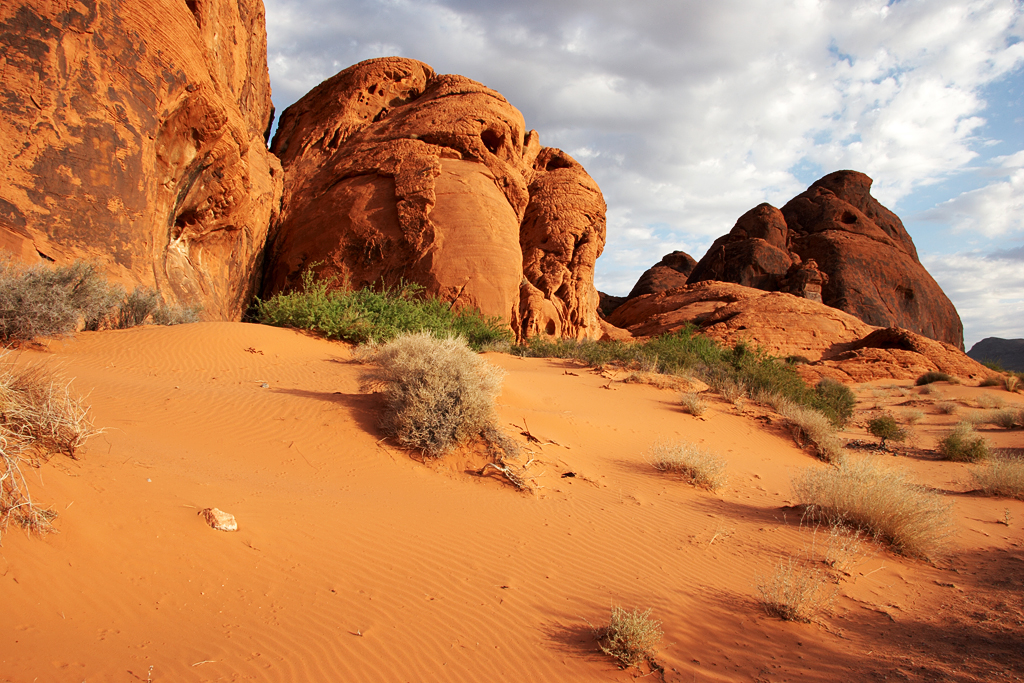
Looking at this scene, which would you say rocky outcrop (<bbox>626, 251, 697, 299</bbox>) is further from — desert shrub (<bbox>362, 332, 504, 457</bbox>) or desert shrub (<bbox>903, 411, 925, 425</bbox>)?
desert shrub (<bbox>362, 332, 504, 457</bbox>)

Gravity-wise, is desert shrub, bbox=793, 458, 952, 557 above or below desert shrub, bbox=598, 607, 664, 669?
above

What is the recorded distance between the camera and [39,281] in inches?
322

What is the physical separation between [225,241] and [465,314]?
654 centimetres

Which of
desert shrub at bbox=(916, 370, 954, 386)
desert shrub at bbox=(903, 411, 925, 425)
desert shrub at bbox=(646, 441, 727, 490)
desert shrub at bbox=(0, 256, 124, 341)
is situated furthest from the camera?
desert shrub at bbox=(916, 370, 954, 386)

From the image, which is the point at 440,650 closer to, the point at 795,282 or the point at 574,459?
the point at 574,459

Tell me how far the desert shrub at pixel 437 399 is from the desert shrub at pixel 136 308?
21.9ft

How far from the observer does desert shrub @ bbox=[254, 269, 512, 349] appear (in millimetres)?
12234

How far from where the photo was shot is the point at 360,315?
12578 mm

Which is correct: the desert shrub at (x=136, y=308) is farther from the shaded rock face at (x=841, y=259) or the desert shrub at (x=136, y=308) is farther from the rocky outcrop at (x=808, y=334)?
the shaded rock face at (x=841, y=259)

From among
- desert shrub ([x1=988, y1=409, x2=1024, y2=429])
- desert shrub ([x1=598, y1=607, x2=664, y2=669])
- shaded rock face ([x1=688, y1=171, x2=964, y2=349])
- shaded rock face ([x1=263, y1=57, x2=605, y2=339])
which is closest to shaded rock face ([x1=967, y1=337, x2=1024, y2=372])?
shaded rock face ([x1=688, y1=171, x2=964, y2=349])

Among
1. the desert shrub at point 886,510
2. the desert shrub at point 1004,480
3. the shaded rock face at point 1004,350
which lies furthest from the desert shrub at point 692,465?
the shaded rock face at point 1004,350

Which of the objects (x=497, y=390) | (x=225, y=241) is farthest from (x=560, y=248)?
(x=497, y=390)

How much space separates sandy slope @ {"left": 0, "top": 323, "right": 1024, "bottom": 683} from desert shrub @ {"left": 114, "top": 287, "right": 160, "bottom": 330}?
11.3 ft

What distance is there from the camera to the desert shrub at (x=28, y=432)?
266cm
